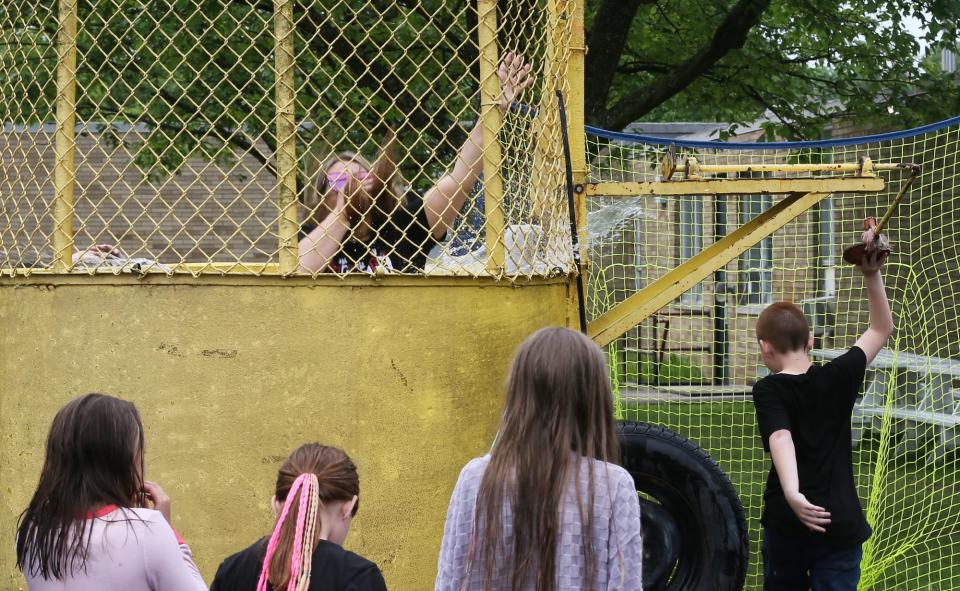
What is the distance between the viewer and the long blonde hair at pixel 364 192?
4.26 m

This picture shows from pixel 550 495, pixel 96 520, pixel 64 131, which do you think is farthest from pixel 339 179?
pixel 550 495

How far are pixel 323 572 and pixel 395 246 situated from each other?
1.82 meters

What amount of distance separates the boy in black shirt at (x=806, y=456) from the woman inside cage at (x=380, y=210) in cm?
137

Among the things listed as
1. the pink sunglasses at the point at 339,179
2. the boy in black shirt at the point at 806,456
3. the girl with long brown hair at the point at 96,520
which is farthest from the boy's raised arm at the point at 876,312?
the girl with long brown hair at the point at 96,520

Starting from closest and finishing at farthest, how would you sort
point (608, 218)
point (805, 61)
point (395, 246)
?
point (395, 246) → point (608, 218) → point (805, 61)

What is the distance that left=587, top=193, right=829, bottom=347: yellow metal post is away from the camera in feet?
15.9

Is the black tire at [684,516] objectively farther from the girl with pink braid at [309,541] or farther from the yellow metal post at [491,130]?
the girl with pink braid at [309,541]

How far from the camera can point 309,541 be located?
2.66 m

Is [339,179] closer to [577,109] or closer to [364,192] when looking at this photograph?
[364,192]

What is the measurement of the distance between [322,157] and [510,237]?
2.82 ft

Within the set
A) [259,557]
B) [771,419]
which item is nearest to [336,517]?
[259,557]

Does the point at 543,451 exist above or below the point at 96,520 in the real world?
above

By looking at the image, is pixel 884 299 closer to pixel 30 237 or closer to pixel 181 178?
pixel 30 237

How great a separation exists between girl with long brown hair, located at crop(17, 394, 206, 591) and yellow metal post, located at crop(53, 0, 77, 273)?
5.05 ft
